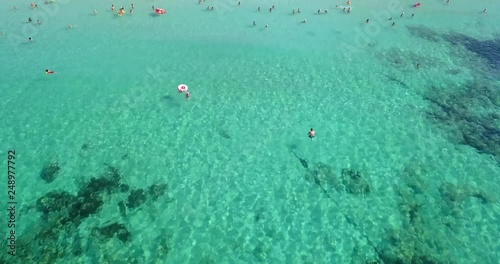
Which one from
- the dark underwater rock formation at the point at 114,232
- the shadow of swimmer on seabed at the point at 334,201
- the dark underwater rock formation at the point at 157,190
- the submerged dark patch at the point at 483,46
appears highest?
the submerged dark patch at the point at 483,46

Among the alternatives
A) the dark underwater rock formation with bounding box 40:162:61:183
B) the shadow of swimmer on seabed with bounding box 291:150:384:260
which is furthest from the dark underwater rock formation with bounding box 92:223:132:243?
the shadow of swimmer on seabed with bounding box 291:150:384:260

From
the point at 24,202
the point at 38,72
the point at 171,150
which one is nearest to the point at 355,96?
the point at 171,150

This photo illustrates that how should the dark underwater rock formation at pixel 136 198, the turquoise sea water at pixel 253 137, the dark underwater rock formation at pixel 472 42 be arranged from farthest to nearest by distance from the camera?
1. the dark underwater rock formation at pixel 472 42
2. the dark underwater rock formation at pixel 136 198
3. the turquoise sea water at pixel 253 137

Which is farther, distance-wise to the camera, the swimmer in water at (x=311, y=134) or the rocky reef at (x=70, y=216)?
the swimmer in water at (x=311, y=134)

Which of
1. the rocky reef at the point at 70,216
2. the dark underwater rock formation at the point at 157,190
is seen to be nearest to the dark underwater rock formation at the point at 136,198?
the rocky reef at the point at 70,216

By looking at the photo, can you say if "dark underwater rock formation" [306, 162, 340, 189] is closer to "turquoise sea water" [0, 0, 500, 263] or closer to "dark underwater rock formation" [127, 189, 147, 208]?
"turquoise sea water" [0, 0, 500, 263]

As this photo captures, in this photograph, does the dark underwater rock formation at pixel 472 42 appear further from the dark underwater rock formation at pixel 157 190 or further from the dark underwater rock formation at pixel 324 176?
the dark underwater rock formation at pixel 157 190
